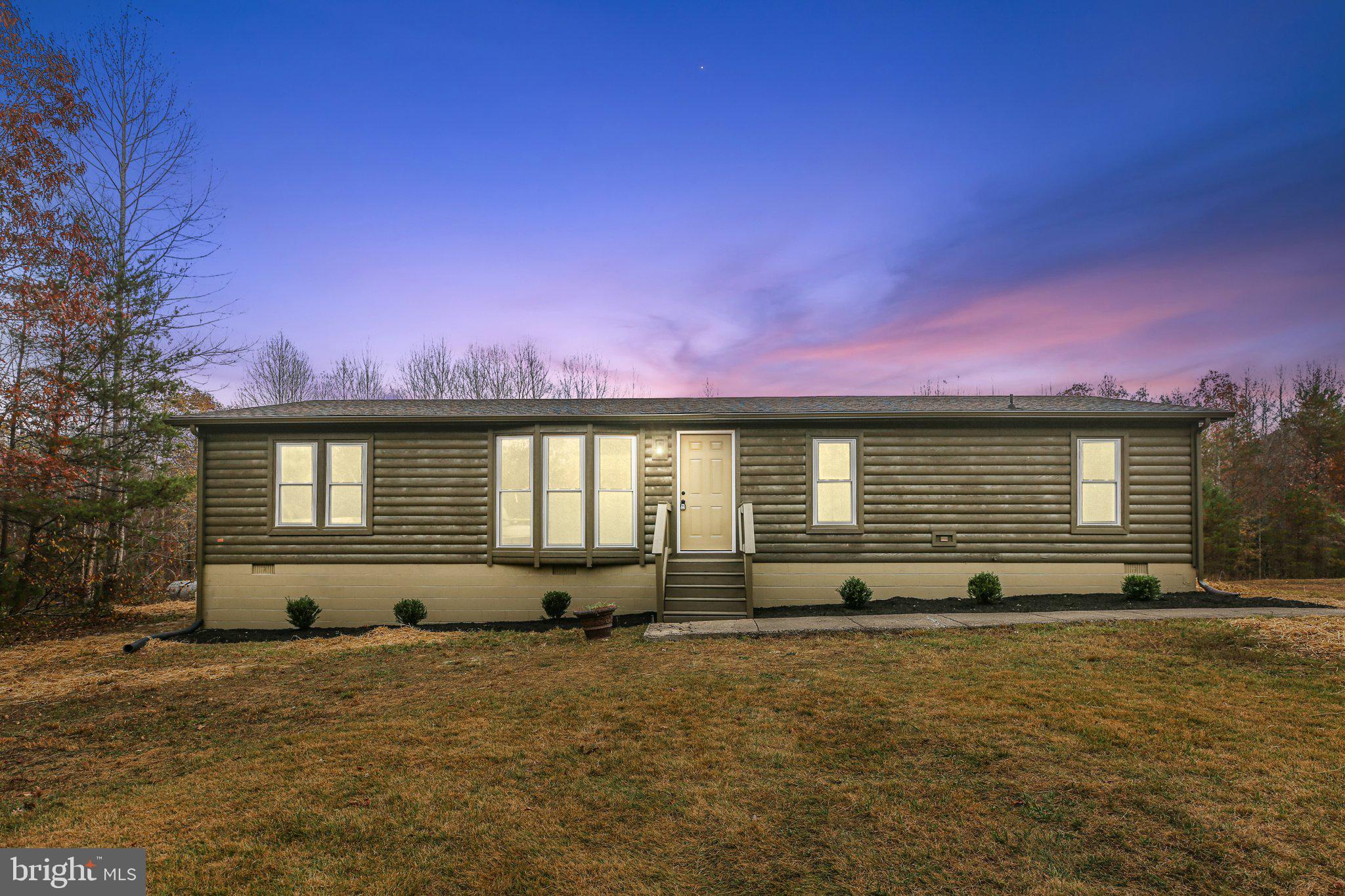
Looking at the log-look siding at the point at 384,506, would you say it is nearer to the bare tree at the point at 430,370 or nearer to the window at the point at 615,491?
the window at the point at 615,491

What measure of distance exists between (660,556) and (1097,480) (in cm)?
784

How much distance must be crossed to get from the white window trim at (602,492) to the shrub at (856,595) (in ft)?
12.1

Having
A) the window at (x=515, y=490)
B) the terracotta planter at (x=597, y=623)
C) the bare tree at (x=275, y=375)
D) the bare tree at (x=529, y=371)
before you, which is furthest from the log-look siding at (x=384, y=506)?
the bare tree at (x=275, y=375)

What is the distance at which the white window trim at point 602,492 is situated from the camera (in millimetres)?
10156

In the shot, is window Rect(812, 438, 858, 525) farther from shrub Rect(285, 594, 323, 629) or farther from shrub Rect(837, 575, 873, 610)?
shrub Rect(285, 594, 323, 629)

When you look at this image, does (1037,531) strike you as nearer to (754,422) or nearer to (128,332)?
(754,422)

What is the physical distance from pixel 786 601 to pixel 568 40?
1227 centimetres

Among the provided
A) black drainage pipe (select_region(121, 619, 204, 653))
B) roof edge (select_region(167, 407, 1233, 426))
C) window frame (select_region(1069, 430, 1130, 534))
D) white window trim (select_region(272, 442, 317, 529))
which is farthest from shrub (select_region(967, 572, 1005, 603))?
black drainage pipe (select_region(121, 619, 204, 653))

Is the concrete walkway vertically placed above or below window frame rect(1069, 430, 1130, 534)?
below

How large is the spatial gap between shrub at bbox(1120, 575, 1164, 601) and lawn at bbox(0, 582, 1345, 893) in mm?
2470

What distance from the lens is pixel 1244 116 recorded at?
36.7ft

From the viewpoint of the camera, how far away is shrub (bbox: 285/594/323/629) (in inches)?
379

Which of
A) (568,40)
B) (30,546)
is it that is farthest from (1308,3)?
(30,546)

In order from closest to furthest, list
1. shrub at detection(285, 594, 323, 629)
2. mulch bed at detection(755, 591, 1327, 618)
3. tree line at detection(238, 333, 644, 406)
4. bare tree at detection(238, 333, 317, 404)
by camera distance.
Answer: mulch bed at detection(755, 591, 1327, 618) → shrub at detection(285, 594, 323, 629) → bare tree at detection(238, 333, 317, 404) → tree line at detection(238, 333, 644, 406)
